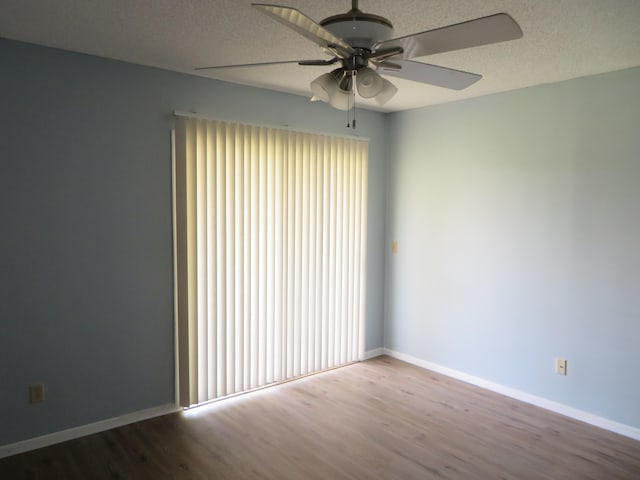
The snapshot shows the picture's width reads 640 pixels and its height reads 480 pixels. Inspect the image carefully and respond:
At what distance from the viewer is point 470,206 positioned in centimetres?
399

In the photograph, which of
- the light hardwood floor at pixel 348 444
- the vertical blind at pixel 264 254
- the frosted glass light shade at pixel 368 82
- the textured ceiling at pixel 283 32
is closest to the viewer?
the frosted glass light shade at pixel 368 82

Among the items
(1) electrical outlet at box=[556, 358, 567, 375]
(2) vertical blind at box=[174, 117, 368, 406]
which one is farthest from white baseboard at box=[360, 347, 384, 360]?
(1) electrical outlet at box=[556, 358, 567, 375]

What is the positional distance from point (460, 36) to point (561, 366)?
2.78 meters

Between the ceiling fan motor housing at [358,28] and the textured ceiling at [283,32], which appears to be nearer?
the ceiling fan motor housing at [358,28]

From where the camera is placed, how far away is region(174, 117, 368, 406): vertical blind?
3336mm

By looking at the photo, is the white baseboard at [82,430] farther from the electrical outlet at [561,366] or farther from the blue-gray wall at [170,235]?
the electrical outlet at [561,366]

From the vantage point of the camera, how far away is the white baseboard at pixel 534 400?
3160 millimetres

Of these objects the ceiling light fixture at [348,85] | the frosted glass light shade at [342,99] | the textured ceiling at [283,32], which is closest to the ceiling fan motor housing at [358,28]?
the ceiling light fixture at [348,85]

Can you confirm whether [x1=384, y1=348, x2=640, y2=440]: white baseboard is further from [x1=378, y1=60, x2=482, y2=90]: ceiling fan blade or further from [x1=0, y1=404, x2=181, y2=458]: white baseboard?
[x1=378, y1=60, x2=482, y2=90]: ceiling fan blade

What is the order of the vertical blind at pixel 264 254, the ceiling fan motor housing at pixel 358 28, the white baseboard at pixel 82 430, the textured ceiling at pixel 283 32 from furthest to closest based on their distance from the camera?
the vertical blind at pixel 264 254, the white baseboard at pixel 82 430, the textured ceiling at pixel 283 32, the ceiling fan motor housing at pixel 358 28

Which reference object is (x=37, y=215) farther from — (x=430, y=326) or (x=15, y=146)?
(x=430, y=326)

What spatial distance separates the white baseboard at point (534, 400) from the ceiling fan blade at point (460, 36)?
2852 mm

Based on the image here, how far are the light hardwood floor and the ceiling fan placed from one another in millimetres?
2061

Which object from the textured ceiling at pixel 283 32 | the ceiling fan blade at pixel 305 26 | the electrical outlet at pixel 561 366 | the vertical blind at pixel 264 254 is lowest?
the electrical outlet at pixel 561 366
